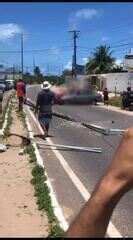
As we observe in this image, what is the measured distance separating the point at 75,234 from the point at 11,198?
24.1 ft

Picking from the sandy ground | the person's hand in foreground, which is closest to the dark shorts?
the sandy ground

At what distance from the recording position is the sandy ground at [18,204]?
23.0ft

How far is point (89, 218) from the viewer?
1879mm


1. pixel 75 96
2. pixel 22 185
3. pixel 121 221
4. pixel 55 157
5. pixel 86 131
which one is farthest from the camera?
pixel 86 131

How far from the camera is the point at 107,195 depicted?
6.21 feet

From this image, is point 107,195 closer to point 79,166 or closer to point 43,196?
point 43,196

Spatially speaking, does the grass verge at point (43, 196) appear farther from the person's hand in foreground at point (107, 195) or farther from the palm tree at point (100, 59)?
the person's hand in foreground at point (107, 195)

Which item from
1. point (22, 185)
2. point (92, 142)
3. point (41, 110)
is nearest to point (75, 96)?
point (22, 185)

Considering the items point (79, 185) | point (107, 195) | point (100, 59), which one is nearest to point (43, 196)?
point (79, 185)

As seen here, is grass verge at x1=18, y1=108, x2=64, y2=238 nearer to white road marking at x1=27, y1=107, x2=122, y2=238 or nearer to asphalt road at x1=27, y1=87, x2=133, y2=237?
asphalt road at x1=27, y1=87, x2=133, y2=237

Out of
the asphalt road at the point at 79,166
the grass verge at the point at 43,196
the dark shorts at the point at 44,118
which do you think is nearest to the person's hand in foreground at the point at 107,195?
the asphalt road at the point at 79,166

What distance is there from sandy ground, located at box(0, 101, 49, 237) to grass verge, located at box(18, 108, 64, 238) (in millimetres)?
72

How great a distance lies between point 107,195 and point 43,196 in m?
7.29

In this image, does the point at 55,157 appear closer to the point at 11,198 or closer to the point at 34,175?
the point at 34,175
